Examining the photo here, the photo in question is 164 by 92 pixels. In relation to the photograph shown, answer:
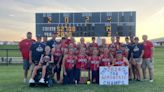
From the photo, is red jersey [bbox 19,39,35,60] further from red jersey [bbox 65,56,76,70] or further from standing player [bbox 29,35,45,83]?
red jersey [bbox 65,56,76,70]

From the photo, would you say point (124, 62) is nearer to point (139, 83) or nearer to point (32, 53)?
point (139, 83)

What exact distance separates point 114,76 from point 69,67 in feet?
5.67

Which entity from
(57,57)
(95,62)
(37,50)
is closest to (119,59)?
(95,62)

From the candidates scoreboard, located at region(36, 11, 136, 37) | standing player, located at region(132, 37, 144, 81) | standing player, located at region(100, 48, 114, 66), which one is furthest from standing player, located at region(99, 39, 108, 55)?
scoreboard, located at region(36, 11, 136, 37)

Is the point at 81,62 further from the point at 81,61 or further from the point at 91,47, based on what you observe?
A: the point at 91,47

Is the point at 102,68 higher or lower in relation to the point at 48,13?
lower

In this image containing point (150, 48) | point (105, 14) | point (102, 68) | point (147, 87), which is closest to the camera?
point (147, 87)

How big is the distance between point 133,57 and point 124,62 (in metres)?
1.19

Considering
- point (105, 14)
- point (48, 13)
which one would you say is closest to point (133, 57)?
point (105, 14)

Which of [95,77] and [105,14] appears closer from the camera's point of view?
[95,77]

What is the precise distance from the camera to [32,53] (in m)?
13.9

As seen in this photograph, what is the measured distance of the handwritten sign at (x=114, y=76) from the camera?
13969 millimetres

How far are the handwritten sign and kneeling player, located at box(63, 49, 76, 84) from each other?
1114mm

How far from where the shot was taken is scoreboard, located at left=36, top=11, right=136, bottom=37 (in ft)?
72.2
